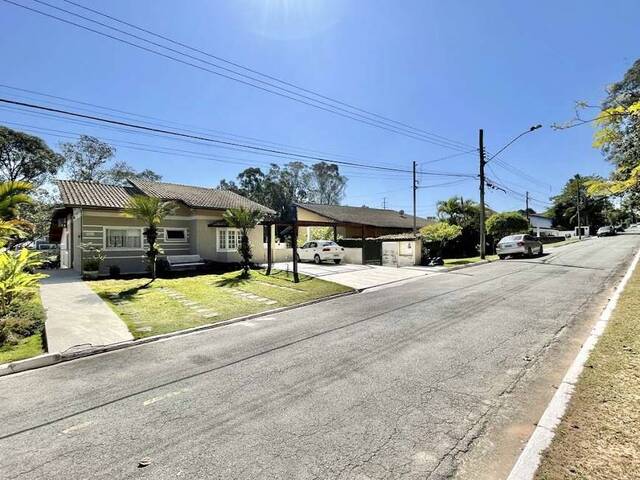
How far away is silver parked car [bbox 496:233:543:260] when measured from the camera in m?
24.6

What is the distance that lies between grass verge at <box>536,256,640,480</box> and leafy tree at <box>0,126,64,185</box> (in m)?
45.0

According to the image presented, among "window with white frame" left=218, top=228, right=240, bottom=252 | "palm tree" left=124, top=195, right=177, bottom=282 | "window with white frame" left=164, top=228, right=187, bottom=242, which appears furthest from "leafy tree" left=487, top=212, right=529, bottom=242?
"palm tree" left=124, top=195, right=177, bottom=282

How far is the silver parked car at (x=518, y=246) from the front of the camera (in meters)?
24.6

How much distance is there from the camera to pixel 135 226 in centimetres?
2016

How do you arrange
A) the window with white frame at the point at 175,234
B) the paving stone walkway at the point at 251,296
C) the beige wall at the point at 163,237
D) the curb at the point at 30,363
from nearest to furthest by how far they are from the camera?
the curb at the point at 30,363, the paving stone walkway at the point at 251,296, the beige wall at the point at 163,237, the window with white frame at the point at 175,234

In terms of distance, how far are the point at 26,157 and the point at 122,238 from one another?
91.4 feet

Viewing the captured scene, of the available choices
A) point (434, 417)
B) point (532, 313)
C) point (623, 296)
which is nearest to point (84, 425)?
point (434, 417)

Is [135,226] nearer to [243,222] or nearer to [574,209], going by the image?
[243,222]

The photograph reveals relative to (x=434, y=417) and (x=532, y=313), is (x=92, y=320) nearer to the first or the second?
(x=434, y=417)

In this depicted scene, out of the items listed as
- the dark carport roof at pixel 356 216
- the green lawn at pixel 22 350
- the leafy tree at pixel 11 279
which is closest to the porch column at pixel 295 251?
the leafy tree at pixel 11 279

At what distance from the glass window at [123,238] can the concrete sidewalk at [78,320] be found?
5313 mm

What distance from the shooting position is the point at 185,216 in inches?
875

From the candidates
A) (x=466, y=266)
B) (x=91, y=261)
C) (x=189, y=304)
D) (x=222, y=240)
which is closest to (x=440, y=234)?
(x=466, y=266)

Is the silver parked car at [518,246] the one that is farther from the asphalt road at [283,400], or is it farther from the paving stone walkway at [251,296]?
the paving stone walkway at [251,296]
